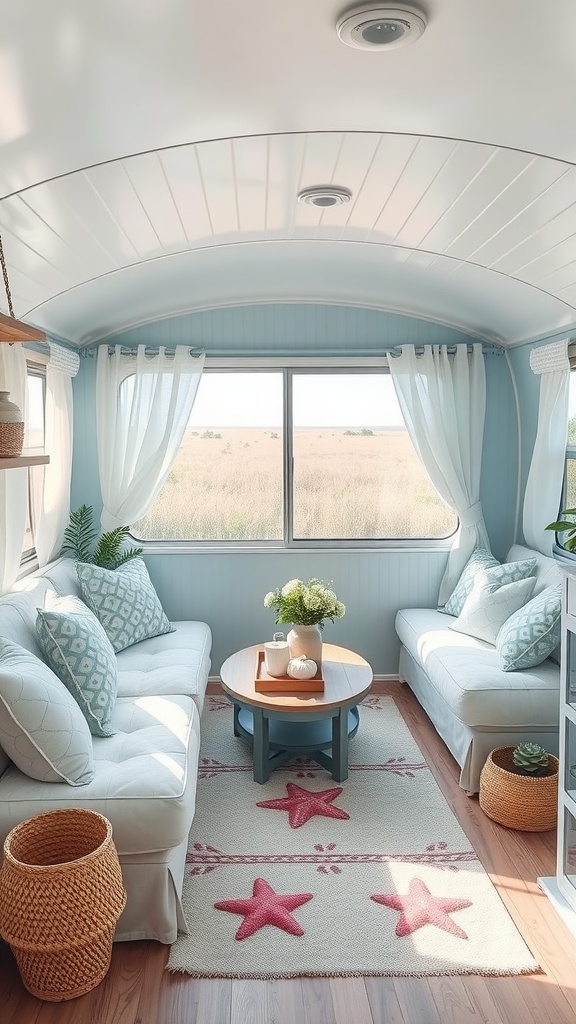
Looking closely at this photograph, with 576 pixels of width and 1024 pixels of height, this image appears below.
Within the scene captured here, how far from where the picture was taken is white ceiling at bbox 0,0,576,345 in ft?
5.12

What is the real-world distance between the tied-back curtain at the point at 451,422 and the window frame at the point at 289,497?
178 mm

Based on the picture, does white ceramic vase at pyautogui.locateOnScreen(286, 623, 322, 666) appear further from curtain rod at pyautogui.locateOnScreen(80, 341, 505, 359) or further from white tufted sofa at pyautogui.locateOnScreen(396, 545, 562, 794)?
curtain rod at pyautogui.locateOnScreen(80, 341, 505, 359)

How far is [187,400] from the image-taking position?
15.1 ft

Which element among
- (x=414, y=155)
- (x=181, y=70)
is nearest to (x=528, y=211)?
(x=414, y=155)

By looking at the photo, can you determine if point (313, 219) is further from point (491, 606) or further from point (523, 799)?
point (523, 799)

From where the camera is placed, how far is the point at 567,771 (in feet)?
8.70

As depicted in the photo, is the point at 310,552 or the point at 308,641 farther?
the point at 310,552

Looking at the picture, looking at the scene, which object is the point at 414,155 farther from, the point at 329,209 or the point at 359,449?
the point at 359,449

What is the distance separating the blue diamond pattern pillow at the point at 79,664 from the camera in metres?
2.90

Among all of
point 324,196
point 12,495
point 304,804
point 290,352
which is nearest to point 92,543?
point 12,495

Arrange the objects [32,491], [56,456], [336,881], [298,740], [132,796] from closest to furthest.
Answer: [132,796] → [336,881] → [298,740] → [32,491] → [56,456]

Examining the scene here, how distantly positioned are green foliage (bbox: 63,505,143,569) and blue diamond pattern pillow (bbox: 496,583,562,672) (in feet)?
7.10

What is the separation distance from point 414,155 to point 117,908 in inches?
91.8

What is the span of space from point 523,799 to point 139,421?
2.91 metres
